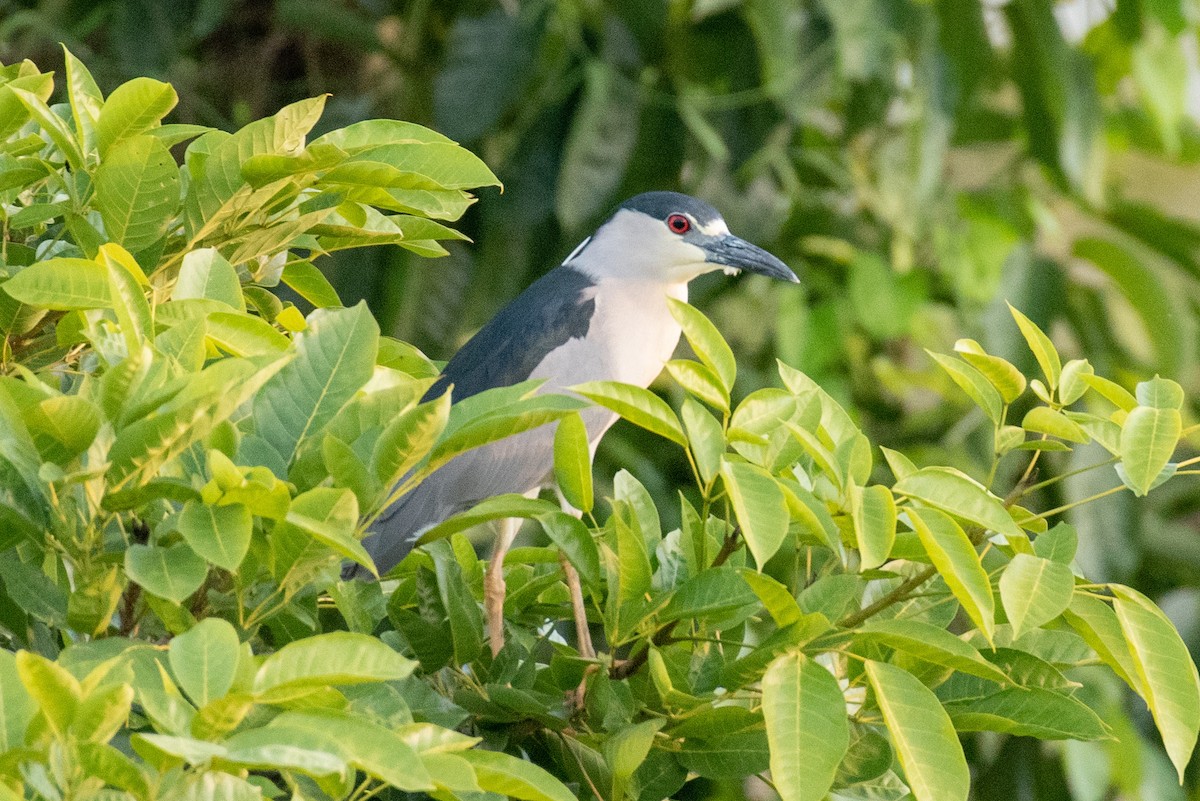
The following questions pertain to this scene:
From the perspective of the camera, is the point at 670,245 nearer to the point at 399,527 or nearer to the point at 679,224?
the point at 679,224

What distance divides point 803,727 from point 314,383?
0.47 m

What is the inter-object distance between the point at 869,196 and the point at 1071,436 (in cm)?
382

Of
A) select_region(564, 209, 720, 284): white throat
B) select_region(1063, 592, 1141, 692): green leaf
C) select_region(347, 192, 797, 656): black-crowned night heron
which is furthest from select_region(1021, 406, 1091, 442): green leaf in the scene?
select_region(564, 209, 720, 284): white throat

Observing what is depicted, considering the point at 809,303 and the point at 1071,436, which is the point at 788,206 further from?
the point at 1071,436

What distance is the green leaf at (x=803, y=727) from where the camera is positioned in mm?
1121

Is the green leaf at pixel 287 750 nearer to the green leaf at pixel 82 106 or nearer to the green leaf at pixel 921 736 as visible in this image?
the green leaf at pixel 921 736

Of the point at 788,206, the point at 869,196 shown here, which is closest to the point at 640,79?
the point at 788,206

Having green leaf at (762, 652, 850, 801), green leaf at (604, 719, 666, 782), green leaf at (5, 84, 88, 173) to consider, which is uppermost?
green leaf at (5, 84, 88, 173)

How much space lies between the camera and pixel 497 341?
255 cm

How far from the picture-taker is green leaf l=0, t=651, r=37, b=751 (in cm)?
88

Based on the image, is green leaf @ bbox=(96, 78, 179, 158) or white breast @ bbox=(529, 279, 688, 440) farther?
white breast @ bbox=(529, 279, 688, 440)

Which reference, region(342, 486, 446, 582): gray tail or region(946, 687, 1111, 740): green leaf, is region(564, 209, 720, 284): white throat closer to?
region(342, 486, 446, 582): gray tail

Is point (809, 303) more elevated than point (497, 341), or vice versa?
point (497, 341)

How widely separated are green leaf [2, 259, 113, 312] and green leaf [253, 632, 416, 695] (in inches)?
14.3
